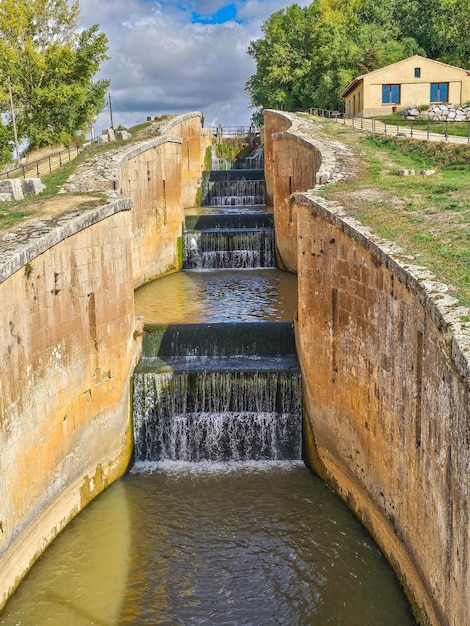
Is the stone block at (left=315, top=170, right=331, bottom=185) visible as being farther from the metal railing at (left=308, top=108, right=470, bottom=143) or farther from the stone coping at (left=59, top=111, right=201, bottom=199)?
the metal railing at (left=308, top=108, right=470, bottom=143)

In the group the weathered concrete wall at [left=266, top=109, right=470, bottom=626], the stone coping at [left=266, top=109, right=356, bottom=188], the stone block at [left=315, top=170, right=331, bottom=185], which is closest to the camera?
the weathered concrete wall at [left=266, top=109, right=470, bottom=626]

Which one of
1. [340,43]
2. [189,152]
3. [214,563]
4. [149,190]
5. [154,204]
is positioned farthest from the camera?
[340,43]

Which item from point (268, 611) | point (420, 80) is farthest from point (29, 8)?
point (268, 611)

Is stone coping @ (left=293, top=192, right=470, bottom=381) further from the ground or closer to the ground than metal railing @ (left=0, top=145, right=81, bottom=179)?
closer to the ground

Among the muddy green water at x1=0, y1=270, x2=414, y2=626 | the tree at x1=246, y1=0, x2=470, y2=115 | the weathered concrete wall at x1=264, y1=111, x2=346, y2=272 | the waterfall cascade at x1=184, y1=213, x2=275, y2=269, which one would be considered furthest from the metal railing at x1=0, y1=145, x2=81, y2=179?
the tree at x1=246, y1=0, x2=470, y2=115

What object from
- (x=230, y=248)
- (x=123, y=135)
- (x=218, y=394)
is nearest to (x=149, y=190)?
(x=230, y=248)

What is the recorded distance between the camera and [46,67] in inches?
1323

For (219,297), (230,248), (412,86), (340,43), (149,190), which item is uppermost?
(340,43)

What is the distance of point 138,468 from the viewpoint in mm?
14484

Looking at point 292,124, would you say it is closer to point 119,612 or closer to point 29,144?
point 29,144

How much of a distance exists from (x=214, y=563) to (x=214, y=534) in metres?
0.74

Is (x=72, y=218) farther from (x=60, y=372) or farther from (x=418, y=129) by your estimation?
(x=418, y=129)

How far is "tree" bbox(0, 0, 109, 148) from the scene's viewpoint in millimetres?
33094

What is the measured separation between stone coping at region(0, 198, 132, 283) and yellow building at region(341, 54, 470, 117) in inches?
1011
